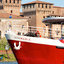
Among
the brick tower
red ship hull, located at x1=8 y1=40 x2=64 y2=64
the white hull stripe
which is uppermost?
the brick tower

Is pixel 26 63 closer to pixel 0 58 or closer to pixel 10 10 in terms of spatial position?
pixel 0 58

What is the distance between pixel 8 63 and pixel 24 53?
25535 millimetres

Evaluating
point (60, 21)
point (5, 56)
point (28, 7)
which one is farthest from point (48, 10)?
point (60, 21)

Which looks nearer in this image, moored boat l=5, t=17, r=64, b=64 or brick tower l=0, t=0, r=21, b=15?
moored boat l=5, t=17, r=64, b=64

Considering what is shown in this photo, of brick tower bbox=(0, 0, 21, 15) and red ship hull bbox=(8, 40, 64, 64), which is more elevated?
brick tower bbox=(0, 0, 21, 15)

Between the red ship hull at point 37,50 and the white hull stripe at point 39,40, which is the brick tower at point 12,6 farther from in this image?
the white hull stripe at point 39,40

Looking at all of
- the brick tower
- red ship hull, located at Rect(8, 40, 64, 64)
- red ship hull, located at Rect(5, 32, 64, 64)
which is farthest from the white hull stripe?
the brick tower

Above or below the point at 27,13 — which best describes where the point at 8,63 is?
below

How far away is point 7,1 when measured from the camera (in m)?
89.4

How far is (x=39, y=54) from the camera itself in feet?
59.4

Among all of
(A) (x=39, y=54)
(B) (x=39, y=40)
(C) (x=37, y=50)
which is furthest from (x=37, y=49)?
(B) (x=39, y=40)

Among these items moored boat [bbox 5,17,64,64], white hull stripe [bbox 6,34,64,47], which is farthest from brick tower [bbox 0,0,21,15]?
white hull stripe [bbox 6,34,64,47]

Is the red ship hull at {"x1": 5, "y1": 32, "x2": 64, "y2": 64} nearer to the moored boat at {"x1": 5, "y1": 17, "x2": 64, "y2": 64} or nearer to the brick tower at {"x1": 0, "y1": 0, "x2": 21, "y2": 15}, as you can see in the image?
the moored boat at {"x1": 5, "y1": 17, "x2": 64, "y2": 64}

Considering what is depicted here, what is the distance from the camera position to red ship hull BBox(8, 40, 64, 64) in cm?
1786
